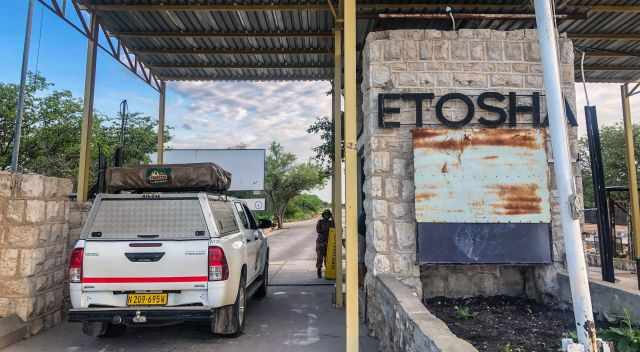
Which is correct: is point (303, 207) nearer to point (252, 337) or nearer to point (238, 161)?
point (238, 161)

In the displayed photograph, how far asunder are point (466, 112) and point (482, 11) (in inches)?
122

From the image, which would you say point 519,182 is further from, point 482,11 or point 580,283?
→ point 482,11

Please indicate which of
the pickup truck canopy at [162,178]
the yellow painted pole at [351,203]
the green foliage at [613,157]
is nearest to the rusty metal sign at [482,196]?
the yellow painted pole at [351,203]

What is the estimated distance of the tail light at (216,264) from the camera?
418cm

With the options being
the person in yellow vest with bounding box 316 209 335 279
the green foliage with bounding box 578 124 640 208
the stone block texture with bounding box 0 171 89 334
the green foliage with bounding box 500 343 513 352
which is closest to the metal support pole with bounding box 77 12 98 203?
the stone block texture with bounding box 0 171 89 334

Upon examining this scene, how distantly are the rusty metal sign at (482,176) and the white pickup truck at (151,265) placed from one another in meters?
2.46

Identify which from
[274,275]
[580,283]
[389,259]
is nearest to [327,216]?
[274,275]

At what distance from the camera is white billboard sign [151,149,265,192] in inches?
811

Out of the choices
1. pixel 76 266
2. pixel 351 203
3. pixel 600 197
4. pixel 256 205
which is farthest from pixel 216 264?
pixel 256 205

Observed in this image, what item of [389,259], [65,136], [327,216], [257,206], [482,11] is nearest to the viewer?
[389,259]

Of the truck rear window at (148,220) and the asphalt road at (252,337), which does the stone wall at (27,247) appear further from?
the truck rear window at (148,220)

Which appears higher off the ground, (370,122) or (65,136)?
(65,136)

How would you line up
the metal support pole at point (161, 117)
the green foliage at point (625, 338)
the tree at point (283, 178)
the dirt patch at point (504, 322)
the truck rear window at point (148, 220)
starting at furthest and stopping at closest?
the tree at point (283, 178) < the metal support pole at point (161, 117) < the truck rear window at point (148, 220) < the dirt patch at point (504, 322) < the green foliage at point (625, 338)

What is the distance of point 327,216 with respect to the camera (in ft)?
30.9
